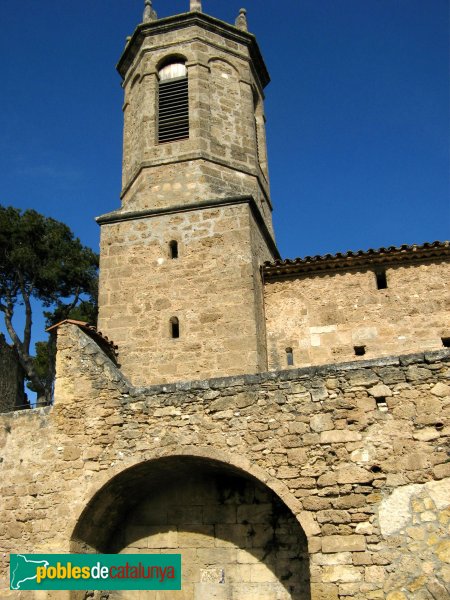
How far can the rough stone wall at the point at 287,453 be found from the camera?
6484mm

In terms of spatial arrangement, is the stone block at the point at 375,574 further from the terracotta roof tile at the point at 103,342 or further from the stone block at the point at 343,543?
the terracotta roof tile at the point at 103,342

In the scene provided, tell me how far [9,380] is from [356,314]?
8.05 m

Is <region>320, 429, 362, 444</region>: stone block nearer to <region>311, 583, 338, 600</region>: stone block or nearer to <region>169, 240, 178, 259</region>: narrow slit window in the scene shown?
<region>311, 583, 338, 600</region>: stone block

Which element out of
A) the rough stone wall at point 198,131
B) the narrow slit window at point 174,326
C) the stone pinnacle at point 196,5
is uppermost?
the stone pinnacle at point 196,5

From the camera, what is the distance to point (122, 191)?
13844 millimetres

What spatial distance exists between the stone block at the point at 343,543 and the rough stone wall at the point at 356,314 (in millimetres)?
4839

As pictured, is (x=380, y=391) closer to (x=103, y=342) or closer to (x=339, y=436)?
(x=339, y=436)

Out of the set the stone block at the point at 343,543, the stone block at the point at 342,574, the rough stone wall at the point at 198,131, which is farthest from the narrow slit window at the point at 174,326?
the stone block at the point at 342,574

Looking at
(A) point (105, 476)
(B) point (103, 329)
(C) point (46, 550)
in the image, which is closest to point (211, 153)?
(B) point (103, 329)

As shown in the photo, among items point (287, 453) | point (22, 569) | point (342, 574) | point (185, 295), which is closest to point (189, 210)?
point (185, 295)

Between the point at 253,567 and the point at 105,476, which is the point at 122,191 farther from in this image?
the point at 253,567

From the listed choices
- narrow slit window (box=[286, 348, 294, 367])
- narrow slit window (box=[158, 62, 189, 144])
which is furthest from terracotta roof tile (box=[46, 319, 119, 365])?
narrow slit window (box=[158, 62, 189, 144])

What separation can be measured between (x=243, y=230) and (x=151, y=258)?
1891 millimetres

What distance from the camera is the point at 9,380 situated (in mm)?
14023
